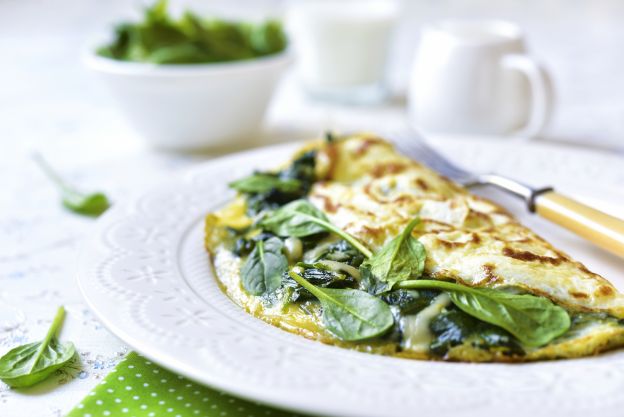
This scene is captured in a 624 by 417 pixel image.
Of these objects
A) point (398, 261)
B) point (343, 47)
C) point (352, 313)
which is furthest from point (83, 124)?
point (352, 313)

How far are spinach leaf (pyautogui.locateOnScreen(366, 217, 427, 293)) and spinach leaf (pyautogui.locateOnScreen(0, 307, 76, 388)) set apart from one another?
1.05 m

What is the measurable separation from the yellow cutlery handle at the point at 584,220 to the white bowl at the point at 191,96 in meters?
2.18

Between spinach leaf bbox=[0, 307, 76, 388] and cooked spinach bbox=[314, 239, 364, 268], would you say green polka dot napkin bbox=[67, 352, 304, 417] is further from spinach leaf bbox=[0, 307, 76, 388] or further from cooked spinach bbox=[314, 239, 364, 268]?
cooked spinach bbox=[314, 239, 364, 268]

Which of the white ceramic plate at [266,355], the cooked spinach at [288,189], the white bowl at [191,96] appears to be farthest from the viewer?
the white bowl at [191,96]

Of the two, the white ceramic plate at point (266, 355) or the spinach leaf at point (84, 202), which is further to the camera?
the spinach leaf at point (84, 202)

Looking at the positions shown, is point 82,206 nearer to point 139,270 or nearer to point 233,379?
point 139,270

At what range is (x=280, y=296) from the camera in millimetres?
2539

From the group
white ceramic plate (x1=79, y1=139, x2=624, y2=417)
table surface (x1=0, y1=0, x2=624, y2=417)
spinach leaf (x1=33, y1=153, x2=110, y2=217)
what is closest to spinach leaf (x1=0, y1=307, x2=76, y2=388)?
table surface (x1=0, y1=0, x2=624, y2=417)

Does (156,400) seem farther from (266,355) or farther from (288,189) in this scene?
(288,189)

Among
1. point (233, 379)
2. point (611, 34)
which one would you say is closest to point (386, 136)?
point (233, 379)

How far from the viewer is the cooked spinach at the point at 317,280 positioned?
251 centimetres

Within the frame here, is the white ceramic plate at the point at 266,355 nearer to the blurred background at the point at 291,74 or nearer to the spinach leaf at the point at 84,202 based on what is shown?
the spinach leaf at the point at 84,202

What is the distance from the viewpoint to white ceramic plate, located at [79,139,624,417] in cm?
183

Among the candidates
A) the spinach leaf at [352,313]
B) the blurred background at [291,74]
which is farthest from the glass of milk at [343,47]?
the spinach leaf at [352,313]
